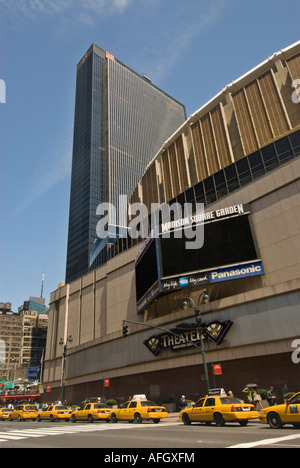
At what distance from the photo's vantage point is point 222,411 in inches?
614

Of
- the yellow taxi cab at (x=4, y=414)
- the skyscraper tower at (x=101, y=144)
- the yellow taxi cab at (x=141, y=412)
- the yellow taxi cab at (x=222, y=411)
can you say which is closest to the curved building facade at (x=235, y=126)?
the yellow taxi cab at (x=141, y=412)

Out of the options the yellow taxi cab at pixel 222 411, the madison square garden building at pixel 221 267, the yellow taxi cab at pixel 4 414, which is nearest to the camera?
the yellow taxi cab at pixel 222 411

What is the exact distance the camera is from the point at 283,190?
2756cm

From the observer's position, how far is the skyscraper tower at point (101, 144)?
507 feet

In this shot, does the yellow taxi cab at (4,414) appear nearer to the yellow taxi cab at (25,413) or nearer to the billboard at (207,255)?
the yellow taxi cab at (25,413)

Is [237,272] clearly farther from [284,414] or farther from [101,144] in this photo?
[101,144]

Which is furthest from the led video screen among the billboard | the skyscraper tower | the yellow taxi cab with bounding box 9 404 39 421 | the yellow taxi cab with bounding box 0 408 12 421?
the skyscraper tower

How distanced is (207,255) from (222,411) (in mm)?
16299

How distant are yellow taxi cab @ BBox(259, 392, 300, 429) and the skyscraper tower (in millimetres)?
132842

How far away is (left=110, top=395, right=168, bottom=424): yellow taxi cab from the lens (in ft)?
66.5

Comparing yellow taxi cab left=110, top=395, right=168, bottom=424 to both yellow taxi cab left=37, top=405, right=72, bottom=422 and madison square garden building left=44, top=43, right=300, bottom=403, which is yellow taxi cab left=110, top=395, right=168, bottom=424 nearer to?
madison square garden building left=44, top=43, right=300, bottom=403

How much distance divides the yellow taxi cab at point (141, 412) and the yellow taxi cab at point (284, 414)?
8.49 m

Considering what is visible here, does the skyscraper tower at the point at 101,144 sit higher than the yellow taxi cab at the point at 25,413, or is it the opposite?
the skyscraper tower at the point at 101,144
